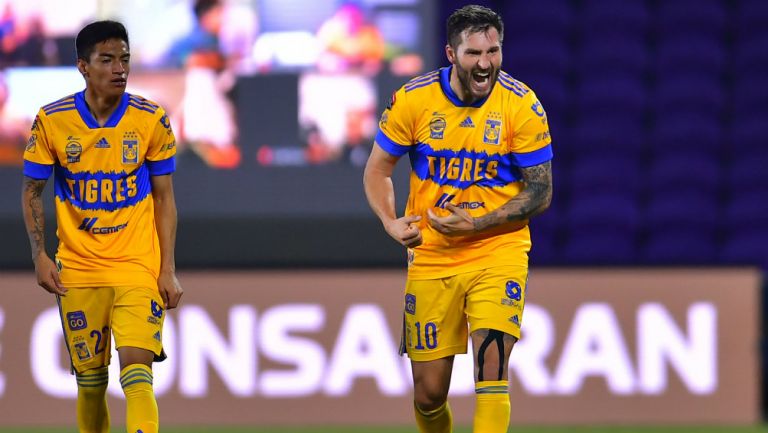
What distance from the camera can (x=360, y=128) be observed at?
870 cm

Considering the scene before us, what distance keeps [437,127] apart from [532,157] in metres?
0.38

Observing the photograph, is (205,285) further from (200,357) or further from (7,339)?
(7,339)

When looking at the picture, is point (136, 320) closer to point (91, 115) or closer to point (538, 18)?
point (91, 115)

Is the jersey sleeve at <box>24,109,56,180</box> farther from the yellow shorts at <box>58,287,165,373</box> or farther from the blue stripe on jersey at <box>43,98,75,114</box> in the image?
the yellow shorts at <box>58,287,165,373</box>

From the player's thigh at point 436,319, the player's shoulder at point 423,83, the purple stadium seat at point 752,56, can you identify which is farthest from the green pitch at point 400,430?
the purple stadium seat at point 752,56

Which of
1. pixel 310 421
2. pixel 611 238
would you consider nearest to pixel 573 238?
pixel 611 238

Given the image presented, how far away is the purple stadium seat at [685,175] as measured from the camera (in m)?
10.5

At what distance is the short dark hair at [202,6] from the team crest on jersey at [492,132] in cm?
364

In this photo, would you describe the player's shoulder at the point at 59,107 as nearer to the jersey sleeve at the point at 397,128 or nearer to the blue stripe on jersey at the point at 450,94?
the jersey sleeve at the point at 397,128

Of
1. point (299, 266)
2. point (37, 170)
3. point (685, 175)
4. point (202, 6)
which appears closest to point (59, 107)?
point (37, 170)

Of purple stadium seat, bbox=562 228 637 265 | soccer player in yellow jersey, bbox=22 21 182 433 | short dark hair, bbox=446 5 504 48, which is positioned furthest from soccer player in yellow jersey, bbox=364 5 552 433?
purple stadium seat, bbox=562 228 637 265

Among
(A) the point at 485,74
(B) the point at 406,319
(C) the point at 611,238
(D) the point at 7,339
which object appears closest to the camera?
(A) the point at 485,74

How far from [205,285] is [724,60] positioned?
4.85 metres

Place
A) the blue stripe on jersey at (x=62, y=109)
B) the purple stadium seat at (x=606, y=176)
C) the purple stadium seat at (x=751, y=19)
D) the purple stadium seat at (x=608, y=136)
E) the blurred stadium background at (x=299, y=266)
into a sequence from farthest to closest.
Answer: the purple stadium seat at (x=751, y=19) < the purple stadium seat at (x=608, y=136) < the purple stadium seat at (x=606, y=176) < the blurred stadium background at (x=299, y=266) < the blue stripe on jersey at (x=62, y=109)
